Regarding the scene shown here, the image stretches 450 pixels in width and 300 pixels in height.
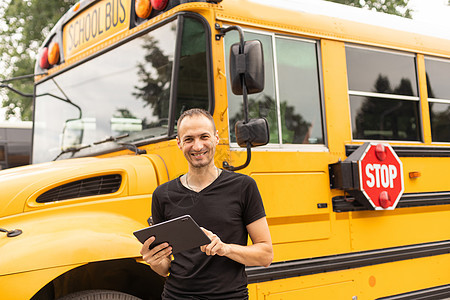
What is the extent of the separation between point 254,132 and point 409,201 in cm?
173

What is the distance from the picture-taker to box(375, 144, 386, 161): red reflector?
3.69 m

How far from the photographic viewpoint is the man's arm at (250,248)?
1798 millimetres

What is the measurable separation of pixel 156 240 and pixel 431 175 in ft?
9.55

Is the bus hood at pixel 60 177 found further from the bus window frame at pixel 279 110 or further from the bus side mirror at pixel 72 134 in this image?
the bus side mirror at pixel 72 134

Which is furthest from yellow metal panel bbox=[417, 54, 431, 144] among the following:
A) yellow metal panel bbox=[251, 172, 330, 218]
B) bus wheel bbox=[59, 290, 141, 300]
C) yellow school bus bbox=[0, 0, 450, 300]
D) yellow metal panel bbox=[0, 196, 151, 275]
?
bus wheel bbox=[59, 290, 141, 300]

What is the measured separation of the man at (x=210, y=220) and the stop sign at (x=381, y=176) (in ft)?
5.73

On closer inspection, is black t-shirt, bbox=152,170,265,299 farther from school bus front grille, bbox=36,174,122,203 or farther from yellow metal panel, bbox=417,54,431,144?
yellow metal panel, bbox=417,54,431,144

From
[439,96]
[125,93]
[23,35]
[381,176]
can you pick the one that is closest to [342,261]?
[381,176]

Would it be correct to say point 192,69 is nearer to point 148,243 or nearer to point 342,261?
point 148,243

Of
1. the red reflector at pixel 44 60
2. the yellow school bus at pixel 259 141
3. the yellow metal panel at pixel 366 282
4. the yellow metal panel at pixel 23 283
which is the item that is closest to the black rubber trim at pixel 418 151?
the yellow school bus at pixel 259 141

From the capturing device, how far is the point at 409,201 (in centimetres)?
391

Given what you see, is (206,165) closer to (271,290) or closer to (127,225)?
(127,225)

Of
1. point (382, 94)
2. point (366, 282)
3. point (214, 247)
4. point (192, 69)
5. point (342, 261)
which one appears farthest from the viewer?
point (382, 94)

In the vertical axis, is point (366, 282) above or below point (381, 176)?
below
